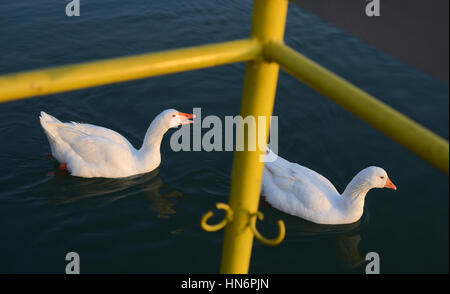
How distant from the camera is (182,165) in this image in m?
6.66

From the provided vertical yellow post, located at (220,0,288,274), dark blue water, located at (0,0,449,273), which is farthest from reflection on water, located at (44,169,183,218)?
vertical yellow post, located at (220,0,288,274)

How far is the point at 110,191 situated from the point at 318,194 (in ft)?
7.95

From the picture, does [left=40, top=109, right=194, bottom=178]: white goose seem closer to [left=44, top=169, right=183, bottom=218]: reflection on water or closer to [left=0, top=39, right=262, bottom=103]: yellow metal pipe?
[left=44, top=169, right=183, bottom=218]: reflection on water

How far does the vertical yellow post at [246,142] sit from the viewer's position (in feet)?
4.97

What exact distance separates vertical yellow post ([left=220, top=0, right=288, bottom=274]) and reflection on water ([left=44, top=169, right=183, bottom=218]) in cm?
409

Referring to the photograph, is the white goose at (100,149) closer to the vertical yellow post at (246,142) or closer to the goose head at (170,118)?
the goose head at (170,118)

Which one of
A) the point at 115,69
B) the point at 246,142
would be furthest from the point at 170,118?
the point at 115,69

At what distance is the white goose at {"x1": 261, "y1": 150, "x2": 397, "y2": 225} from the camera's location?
552 cm

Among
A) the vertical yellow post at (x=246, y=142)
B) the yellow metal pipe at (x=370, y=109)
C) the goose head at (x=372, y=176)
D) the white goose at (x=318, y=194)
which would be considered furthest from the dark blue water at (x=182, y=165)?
the yellow metal pipe at (x=370, y=109)

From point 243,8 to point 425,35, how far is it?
970cm

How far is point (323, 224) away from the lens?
18.9 feet

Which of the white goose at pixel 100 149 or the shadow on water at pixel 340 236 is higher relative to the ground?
the white goose at pixel 100 149

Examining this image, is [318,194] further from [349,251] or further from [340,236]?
[349,251]

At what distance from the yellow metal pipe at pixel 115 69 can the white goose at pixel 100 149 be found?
4.90 metres
